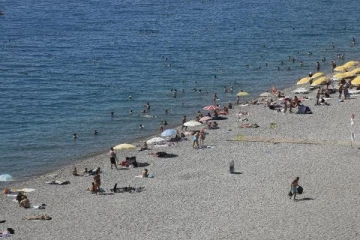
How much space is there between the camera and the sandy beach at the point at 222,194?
32.6 meters

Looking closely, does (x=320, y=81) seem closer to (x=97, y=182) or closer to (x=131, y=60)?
(x=131, y=60)

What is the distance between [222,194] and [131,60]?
41538 millimetres

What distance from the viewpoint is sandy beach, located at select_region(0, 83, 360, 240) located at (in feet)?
Answer: 107

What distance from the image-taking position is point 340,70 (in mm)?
65312

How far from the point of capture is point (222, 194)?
36.9 meters

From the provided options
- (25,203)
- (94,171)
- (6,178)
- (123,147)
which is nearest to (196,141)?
(123,147)

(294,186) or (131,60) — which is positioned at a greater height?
(131,60)

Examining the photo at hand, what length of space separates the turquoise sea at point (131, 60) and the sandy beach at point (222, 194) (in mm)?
6501

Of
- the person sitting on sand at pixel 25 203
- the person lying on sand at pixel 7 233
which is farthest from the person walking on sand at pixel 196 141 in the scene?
the person lying on sand at pixel 7 233

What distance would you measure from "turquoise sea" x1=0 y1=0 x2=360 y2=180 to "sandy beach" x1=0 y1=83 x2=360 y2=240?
21.3 ft

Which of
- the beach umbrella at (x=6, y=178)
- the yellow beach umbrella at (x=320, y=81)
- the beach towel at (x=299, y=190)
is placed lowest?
the beach umbrella at (x=6, y=178)

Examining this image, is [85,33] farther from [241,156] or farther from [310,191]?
[310,191]

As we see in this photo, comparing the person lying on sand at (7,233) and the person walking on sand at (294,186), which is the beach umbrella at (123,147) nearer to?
the person walking on sand at (294,186)

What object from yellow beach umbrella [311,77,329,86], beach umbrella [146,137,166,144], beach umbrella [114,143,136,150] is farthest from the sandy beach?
yellow beach umbrella [311,77,329,86]
